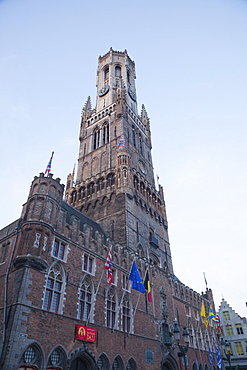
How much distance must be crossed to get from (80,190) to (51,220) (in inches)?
829

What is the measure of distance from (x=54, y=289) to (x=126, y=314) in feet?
29.7

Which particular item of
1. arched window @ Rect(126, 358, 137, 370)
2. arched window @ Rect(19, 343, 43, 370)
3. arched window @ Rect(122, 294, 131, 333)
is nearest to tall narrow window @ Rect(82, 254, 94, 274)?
arched window @ Rect(122, 294, 131, 333)

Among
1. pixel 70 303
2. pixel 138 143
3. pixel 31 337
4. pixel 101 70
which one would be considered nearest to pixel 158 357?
pixel 70 303

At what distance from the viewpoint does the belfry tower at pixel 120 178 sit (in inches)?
1364

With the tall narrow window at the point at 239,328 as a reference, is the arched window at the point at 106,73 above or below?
above

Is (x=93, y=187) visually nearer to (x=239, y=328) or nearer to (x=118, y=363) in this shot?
(x=118, y=363)

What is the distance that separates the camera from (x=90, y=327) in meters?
20.2

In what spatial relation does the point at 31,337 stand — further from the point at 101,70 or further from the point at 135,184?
the point at 101,70

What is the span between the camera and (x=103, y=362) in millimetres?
20453

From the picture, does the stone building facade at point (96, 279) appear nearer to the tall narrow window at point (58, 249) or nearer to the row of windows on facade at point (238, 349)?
the tall narrow window at point (58, 249)

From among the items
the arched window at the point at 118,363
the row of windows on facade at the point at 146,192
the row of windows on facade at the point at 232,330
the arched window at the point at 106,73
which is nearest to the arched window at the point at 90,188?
the row of windows on facade at the point at 146,192

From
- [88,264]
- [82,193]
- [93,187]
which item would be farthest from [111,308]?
[82,193]

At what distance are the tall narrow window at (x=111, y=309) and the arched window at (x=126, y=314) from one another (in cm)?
150

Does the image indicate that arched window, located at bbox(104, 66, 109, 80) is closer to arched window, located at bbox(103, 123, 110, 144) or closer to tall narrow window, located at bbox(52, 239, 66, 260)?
arched window, located at bbox(103, 123, 110, 144)
